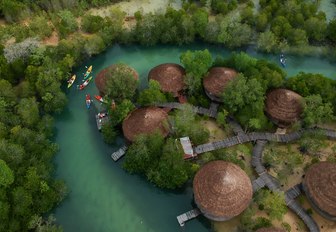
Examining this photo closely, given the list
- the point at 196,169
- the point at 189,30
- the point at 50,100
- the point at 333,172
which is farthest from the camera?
the point at 189,30

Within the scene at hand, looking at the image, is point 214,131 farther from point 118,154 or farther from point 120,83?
point 120,83

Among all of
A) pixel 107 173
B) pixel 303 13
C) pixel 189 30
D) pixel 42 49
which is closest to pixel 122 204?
pixel 107 173

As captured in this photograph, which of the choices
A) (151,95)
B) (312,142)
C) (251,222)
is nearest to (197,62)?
(151,95)

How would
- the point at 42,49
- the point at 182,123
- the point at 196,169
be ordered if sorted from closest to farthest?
the point at 196,169 → the point at 182,123 → the point at 42,49

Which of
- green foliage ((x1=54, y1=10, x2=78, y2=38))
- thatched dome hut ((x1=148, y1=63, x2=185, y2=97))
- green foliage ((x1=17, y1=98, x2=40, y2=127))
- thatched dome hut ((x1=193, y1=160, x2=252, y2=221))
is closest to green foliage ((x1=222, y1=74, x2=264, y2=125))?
thatched dome hut ((x1=148, y1=63, x2=185, y2=97))

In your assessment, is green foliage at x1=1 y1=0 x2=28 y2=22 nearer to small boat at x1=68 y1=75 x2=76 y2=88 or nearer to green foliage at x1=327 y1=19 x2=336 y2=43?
small boat at x1=68 y1=75 x2=76 y2=88

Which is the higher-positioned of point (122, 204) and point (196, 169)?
point (196, 169)

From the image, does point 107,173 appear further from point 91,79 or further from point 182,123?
point 91,79
